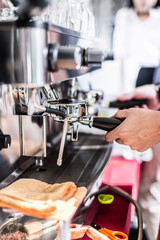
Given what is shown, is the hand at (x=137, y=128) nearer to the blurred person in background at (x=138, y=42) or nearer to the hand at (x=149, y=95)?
the hand at (x=149, y=95)

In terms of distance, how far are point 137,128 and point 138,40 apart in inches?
56.4

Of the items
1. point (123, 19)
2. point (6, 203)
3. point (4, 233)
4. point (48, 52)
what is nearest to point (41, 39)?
point (48, 52)

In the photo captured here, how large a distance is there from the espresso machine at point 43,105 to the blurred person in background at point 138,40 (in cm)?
97

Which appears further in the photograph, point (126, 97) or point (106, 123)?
point (126, 97)

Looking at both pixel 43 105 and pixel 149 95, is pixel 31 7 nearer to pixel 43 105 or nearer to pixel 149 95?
pixel 43 105

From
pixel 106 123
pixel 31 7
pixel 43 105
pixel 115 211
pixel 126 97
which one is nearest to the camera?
pixel 31 7

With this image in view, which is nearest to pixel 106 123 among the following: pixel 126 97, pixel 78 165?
pixel 78 165

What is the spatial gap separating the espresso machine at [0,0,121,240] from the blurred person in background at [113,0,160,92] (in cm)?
97

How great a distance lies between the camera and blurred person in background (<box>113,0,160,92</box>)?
6.38ft

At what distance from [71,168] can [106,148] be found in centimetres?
25

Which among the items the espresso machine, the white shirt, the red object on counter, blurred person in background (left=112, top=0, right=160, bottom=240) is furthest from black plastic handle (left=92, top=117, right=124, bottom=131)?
the white shirt

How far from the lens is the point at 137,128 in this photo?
787 mm

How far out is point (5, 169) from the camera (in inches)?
29.4

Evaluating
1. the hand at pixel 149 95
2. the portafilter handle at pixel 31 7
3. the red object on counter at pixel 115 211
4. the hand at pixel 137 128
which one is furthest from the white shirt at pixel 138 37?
the portafilter handle at pixel 31 7
